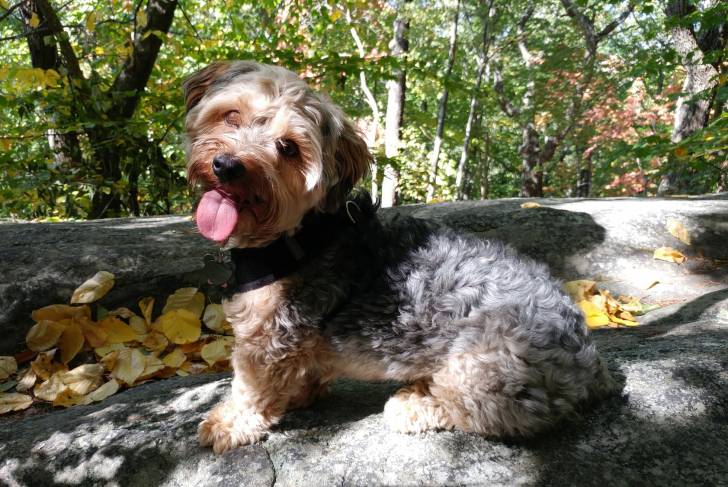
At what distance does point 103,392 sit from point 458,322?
249 centimetres

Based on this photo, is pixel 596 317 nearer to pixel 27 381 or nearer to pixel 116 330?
pixel 116 330

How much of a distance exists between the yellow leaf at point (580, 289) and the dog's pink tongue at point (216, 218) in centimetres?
323

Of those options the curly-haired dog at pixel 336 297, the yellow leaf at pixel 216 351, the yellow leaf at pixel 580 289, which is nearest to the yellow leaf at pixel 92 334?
the yellow leaf at pixel 216 351

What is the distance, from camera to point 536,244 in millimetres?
5383

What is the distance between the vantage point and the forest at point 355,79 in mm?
5953

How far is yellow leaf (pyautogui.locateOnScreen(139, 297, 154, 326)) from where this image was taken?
13.2ft

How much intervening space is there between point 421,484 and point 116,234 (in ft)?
12.9

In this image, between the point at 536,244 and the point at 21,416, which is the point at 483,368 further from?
the point at 536,244

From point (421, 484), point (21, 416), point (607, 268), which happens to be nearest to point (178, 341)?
point (21, 416)

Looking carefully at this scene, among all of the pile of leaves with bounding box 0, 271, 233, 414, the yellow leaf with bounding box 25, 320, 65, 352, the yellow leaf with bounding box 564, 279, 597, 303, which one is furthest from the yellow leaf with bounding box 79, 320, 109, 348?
the yellow leaf with bounding box 564, 279, 597, 303

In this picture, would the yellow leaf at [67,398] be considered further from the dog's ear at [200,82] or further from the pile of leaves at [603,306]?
the pile of leaves at [603,306]

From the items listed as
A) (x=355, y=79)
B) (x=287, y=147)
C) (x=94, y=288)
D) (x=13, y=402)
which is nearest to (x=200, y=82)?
(x=287, y=147)

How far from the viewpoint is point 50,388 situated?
11.0ft

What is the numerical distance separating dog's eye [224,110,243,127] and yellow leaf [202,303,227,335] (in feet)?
6.79
